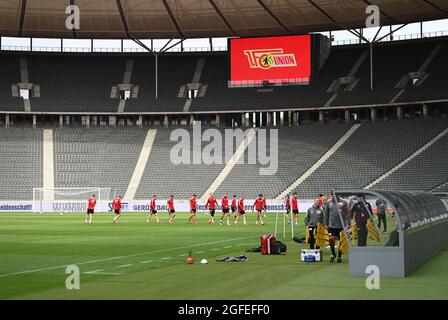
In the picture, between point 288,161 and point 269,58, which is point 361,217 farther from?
point 269,58

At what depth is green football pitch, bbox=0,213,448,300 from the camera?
46.5 ft

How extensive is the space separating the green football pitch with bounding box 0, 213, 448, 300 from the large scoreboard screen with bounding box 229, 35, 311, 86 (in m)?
45.4

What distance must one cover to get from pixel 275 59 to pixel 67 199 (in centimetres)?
2473

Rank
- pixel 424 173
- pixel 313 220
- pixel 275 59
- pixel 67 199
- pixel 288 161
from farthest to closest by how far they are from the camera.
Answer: pixel 275 59, pixel 288 161, pixel 67 199, pixel 424 173, pixel 313 220

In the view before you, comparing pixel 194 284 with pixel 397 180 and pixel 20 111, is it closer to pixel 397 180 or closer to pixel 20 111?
pixel 397 180

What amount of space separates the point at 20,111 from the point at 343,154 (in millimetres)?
33757

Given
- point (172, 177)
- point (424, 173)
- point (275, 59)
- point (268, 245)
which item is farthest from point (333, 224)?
point (275, 59)

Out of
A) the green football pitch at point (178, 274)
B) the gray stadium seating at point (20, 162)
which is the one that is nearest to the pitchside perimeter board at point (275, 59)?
the gray stadium seating at point (20, 162)

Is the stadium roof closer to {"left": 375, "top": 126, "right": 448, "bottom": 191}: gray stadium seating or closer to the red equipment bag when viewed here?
{"left": 375, "top": 126, "right": 448, "bottom": 191}: gray stadium seating

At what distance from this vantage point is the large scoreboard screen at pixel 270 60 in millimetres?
72250

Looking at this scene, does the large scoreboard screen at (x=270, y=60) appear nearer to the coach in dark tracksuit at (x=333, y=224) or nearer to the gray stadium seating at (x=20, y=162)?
the gray stadium seating at (x=20, y=162)

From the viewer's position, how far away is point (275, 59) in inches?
2884

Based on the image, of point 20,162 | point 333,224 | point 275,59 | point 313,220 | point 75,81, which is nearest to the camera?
point 333,224

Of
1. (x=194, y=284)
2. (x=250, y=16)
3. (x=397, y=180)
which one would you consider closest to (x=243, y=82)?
(x=250, y=16)
